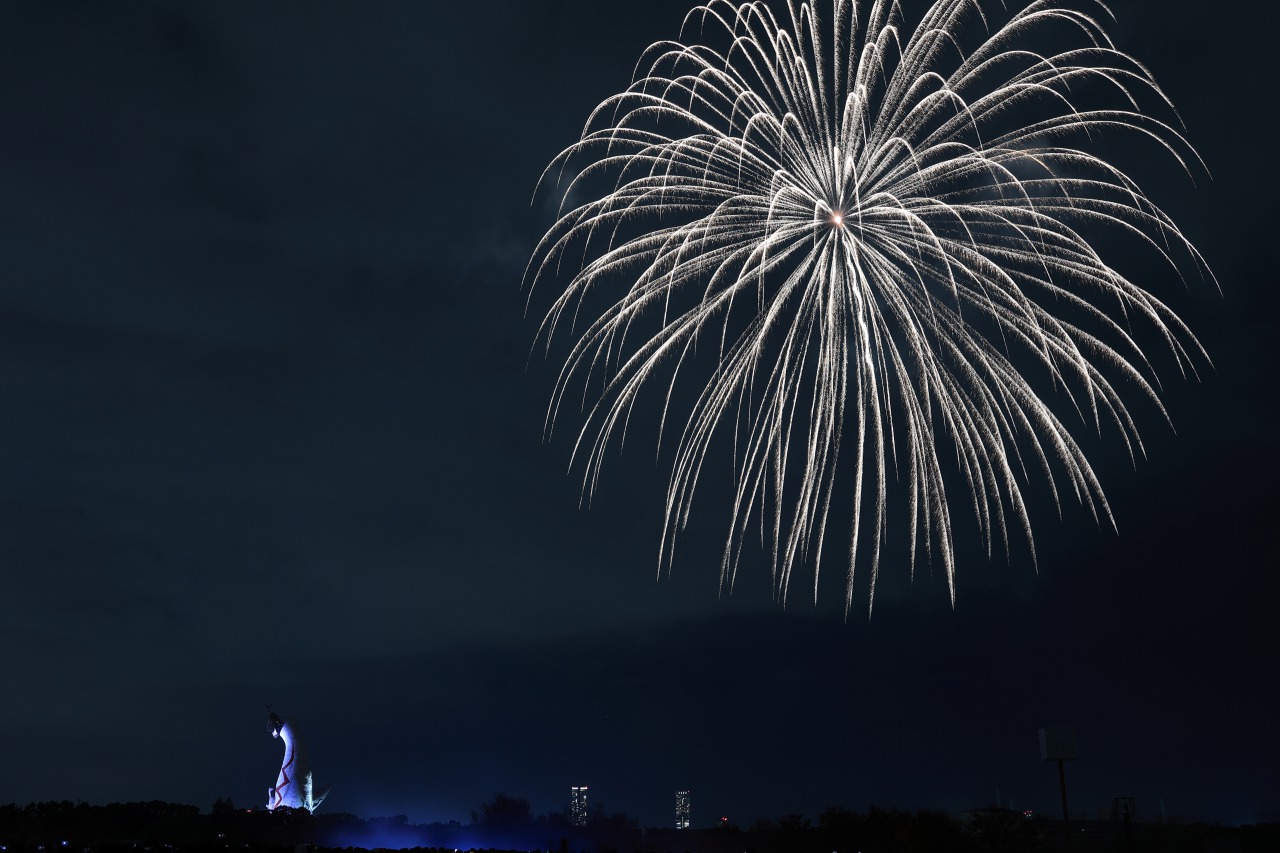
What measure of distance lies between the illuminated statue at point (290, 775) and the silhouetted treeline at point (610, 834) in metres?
0.98

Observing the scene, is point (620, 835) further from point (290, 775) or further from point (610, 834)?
point (290, 775)

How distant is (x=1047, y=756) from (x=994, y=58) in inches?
1292

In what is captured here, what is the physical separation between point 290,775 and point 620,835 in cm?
2327

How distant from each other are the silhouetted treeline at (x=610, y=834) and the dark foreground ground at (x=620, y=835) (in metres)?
0.08

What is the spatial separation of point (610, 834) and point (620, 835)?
8.02ft

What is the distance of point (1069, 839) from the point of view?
44.3m

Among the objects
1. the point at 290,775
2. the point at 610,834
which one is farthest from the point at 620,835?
the point at 290,775

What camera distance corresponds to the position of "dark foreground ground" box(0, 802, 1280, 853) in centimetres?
4325

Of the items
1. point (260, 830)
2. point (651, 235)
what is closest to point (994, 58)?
point (651, 235)

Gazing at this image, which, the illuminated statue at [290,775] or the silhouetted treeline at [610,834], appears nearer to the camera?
the silhouetted treeline at [610,834]

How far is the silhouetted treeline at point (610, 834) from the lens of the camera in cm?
4331

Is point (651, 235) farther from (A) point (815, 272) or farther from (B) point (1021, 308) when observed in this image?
(B) point (1021, 308)

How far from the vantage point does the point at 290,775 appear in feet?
239

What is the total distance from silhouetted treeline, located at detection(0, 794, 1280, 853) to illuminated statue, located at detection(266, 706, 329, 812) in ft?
3.23
